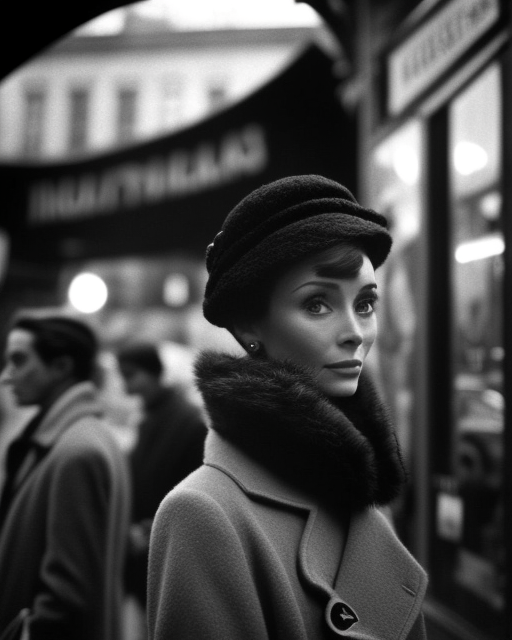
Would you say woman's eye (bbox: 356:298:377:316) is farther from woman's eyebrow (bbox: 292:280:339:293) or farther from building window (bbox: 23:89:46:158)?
building window (bbox: 23:89:46:158)

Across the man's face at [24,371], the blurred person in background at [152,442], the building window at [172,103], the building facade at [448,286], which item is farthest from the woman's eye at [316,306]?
the building window at [172,103]

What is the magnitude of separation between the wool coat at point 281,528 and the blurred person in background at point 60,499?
1.11 metres

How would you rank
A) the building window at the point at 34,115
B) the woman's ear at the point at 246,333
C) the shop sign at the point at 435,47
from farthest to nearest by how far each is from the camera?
the building window at the point at 34,115, the shop sign at the point at 435,47, the woman's ear at the point at 246,333

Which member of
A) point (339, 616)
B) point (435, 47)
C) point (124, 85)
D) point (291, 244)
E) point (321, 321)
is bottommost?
point (339, 616)

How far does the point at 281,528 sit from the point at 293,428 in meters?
0.18

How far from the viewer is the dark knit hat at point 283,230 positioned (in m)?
1.19

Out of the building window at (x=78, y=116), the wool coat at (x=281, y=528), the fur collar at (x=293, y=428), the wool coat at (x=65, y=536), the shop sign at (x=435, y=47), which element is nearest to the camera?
the wool coat at (x=281, y=528)

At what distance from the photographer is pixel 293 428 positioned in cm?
119

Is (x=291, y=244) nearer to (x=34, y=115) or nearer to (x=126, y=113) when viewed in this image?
(x=126, y=113)

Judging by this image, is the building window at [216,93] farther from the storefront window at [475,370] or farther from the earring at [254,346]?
the earring at [254,346]

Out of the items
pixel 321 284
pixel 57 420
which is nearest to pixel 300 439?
pixel 321 284

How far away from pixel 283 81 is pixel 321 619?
4194mm

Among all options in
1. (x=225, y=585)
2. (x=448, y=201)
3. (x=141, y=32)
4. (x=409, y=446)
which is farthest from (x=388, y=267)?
(x=141, y=32)

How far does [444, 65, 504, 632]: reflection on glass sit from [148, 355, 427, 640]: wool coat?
A: 2.07 m
